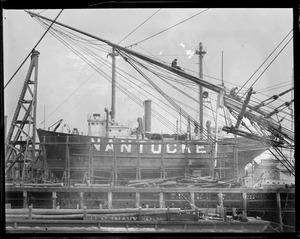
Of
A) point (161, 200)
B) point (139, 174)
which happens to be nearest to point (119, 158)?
point (139, 174)

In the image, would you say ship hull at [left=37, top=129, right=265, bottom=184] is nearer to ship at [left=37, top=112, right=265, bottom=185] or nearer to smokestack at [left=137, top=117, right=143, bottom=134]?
ship at [left=37, top=112, right=265, bottom=185]

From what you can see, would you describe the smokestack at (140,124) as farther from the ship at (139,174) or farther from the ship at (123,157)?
the ship at (123,157)

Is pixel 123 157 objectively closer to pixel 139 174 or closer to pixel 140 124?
pixel 139 174

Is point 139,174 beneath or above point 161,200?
above

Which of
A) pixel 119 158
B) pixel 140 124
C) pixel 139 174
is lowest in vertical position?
pixel 139 174

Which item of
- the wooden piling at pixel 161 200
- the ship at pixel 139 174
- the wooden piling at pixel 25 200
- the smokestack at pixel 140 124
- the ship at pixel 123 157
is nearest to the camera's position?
the ship at pixel 139 174

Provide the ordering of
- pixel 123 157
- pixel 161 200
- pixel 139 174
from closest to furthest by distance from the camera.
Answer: pixel 161 200 < pixel 139 174 < pixel 123 157

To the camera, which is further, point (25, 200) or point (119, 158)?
point (119, 158)

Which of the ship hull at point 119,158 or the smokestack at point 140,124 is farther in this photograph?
the smokestack at point 140,124

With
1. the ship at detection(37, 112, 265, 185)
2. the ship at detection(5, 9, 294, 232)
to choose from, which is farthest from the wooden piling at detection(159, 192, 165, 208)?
the ship at detection(37, 112, 265, 185)

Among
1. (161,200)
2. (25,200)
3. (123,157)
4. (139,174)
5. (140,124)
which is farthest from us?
(140,124)

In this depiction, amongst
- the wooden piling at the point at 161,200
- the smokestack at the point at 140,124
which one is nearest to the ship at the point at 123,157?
the smokestack at the point at 140,124

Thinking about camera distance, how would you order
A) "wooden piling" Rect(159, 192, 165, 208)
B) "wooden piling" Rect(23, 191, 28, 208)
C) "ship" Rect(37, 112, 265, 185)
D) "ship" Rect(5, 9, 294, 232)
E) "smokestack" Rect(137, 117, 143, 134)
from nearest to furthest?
"ship" Rect(5, 9, 294, 232) < "wooden piling" Rect(159, 192, 165, 208) < "wooden piling" Rect(23, 191, 28, 208) < "ship" Rect(37, 112, 265, 185) < "smokestack" Rect(137, 117, 143, 134)
